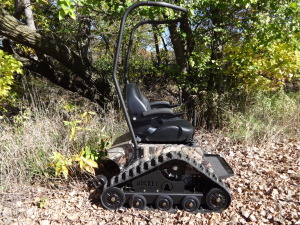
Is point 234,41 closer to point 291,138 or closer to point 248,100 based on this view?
point 248,100

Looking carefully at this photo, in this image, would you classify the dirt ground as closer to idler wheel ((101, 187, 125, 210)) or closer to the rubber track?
idler wheel ((101, 187, 125, 210))

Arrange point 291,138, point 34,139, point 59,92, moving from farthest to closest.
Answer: point 59,92 < point 291,138 < point 34,139

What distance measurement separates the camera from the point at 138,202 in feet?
9.62

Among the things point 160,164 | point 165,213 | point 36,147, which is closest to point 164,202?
point 165,213

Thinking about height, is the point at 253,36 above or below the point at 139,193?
above

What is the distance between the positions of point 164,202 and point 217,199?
22.0 inches

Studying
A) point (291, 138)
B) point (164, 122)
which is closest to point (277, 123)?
point (291, 138)

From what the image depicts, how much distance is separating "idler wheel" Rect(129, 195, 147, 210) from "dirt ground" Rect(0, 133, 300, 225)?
0.07 metres

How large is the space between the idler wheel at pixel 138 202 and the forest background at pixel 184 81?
66cm

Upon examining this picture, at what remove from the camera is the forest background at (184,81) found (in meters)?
3.87

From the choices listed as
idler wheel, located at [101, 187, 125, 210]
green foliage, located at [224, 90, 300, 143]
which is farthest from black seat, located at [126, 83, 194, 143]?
green foliage, located at [224, 90, 300, 143]

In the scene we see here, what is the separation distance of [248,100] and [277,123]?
101 centimetres

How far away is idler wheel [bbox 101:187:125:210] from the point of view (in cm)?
291

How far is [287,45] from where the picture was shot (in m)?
4.77
